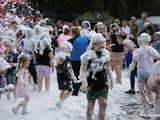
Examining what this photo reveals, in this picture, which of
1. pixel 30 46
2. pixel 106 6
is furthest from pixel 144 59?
pixel 106 6

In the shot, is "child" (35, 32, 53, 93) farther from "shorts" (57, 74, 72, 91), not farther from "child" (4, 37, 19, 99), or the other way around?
"shorts" (57, 74, 72, 91)

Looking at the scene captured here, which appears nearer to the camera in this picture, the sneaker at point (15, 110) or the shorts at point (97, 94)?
the shorts at point (97, 94)

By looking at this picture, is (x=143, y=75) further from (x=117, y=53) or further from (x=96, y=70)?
(x=117, y=53)

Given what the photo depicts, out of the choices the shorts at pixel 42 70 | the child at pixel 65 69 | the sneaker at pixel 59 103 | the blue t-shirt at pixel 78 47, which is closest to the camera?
the sneaker at pixel 59 103

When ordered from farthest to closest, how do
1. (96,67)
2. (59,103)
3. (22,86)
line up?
1. (59,103)
2. (22,86)
3. (96,67)

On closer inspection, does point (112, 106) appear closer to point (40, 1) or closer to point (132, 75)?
point (132, 75)

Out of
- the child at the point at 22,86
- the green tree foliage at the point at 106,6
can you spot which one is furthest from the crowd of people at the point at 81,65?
the green tree foliage at the point at 106,6

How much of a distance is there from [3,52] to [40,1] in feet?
96.8

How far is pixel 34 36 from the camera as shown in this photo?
10000mm

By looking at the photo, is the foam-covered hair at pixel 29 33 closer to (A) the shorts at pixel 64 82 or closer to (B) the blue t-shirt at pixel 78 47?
(B) the blue t-shirt at pixel 78 47

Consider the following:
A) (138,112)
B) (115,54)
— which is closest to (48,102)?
(138,112)

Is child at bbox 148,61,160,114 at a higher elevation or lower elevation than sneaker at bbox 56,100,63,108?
higher

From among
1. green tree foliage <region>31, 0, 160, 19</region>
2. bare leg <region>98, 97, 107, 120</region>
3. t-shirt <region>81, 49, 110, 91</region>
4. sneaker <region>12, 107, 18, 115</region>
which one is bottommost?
sneaker <region>12, 107, 18, 115</region>

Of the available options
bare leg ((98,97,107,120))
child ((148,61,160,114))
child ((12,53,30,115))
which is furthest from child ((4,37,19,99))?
child ((148,61,160,114))
